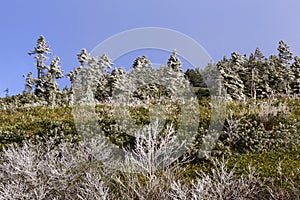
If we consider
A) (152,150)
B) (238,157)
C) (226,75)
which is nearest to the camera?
(152,150)

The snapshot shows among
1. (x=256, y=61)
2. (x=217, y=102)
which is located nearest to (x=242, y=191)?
(x=217, y=102)

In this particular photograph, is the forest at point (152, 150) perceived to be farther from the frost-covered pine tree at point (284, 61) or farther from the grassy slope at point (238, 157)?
the frost-covered pine tree at point (284, 61)

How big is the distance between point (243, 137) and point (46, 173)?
5089 mm

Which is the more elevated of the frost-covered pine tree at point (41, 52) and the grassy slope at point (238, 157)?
the frost-covered pine tree at point (41, 52)

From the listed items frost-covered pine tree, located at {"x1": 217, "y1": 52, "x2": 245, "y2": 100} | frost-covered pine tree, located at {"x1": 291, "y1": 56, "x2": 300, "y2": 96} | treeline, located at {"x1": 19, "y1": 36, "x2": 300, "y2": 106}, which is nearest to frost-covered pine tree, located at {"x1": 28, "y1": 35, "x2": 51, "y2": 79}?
treeline, located at {"x1": 19, "y1": 36, "x2": 300, "y2": 106}

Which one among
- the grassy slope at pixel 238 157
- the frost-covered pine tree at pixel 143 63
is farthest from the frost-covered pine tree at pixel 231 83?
the frost-covered pine tree at pixel 143 63

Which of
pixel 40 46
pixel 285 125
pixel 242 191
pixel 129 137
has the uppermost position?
pixel 40 46

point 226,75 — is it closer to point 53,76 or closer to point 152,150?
point 53,76

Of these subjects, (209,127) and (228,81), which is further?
(228,81)

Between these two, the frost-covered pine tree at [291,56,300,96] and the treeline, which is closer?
the treeline

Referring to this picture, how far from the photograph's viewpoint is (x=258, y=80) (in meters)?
41.9

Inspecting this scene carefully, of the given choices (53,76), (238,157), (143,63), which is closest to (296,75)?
(53,76)

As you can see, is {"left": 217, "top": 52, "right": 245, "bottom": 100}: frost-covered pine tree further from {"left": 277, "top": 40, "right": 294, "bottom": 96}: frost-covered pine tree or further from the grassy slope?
the grassy slope

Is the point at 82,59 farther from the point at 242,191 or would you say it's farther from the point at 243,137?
the point at 242,191
